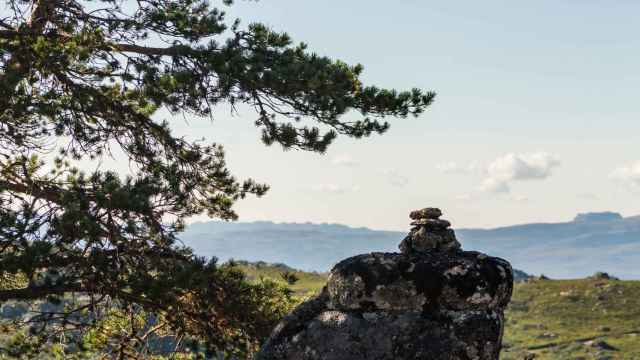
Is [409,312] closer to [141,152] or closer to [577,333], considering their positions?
[141,152]

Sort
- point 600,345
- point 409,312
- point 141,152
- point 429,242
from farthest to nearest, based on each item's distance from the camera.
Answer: point 600,345
point 141,152
point 429,242
point 409,312

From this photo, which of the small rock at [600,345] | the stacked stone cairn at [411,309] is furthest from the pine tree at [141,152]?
the small rock at [600,345]

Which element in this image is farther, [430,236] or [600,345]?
[600,345]

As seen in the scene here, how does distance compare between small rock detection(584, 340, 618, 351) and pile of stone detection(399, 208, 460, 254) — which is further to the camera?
small rock detection(584, 340, 618, 351)

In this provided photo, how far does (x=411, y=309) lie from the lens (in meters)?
11.0

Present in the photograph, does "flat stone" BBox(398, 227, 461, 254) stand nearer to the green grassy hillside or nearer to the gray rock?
the gray rock

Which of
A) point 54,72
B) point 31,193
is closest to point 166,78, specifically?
point 54,72

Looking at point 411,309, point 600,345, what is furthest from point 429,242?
point 600,345

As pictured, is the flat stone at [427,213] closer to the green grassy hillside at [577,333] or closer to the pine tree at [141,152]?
the pine tree at [141,152]

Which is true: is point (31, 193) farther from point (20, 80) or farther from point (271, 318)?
point (271, 318)

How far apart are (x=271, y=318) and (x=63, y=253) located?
19.1 ft

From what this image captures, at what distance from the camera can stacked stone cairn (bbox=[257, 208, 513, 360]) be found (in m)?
10.7

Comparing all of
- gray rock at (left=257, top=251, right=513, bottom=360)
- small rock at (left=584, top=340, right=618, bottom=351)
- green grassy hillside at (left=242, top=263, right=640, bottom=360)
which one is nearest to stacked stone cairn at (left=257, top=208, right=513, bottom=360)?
gray rock at (left=257, top=251, right=513, bottom=360)

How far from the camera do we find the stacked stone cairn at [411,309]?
10.7 m
